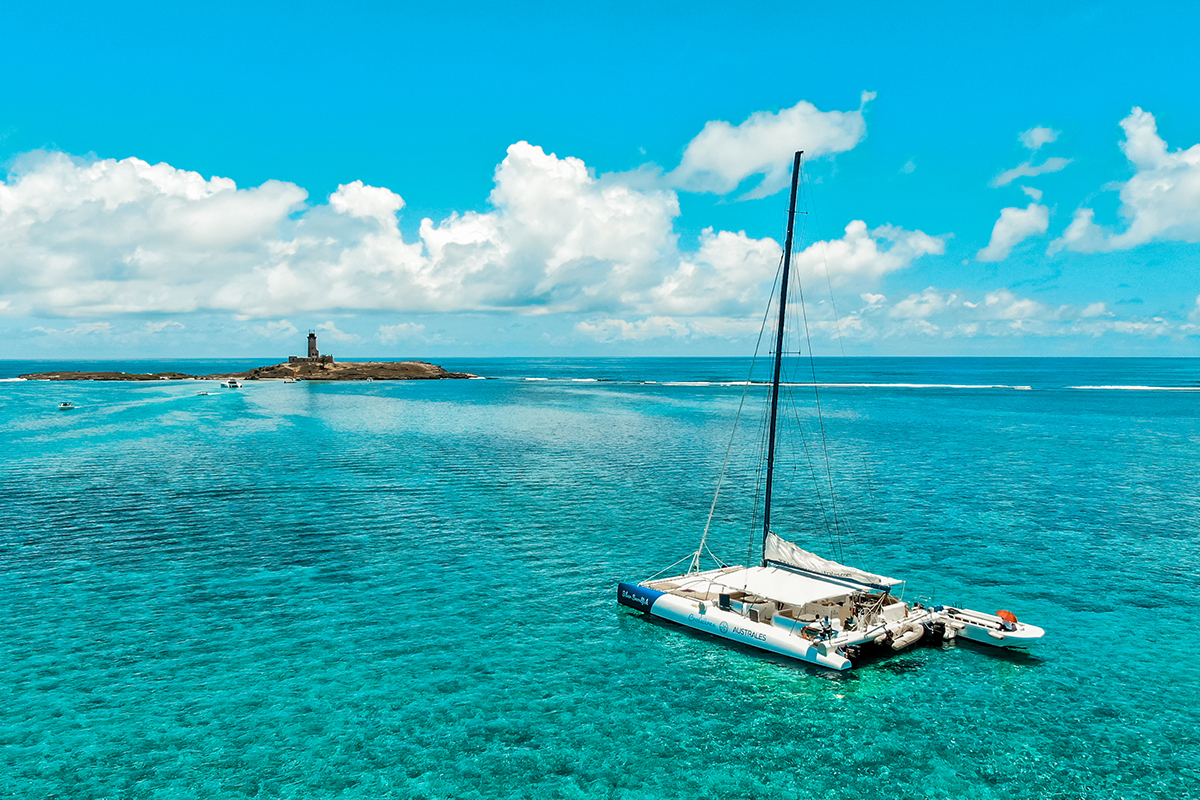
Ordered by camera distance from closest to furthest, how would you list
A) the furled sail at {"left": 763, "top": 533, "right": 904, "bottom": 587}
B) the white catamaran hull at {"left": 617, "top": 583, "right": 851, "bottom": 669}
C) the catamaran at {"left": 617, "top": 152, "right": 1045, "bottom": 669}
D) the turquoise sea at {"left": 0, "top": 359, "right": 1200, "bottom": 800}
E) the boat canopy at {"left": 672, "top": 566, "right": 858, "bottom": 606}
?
the turquoise sea at {"left": 0, "top": 359, "right": 1200, "bottom": 800} < the white catamaran hull at {"left": 617, "top": 583, "right": 851, "bottom": 669} < the catamaran at {"left": 617, "top": 152, "right": 1045, "bottom": 669} < the boat canopy at {"left": 672, "top": 566, "right": 858, "bottom": 606} < the furled sail at {"left": 763, "top": 533, "right": 904, "bottom": 587}

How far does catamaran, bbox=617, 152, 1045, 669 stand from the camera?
32.6 m

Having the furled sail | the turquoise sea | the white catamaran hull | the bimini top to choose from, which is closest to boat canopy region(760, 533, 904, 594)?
the furled sail

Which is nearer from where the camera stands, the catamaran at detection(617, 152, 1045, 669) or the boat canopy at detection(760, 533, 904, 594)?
the catamaran at detection(617, 152, 1045, 669)

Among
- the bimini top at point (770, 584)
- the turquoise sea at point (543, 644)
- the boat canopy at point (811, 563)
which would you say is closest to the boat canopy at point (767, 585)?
the bimini top at point (770, 584)

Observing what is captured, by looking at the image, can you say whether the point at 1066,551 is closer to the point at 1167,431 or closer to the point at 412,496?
the point at 412,496

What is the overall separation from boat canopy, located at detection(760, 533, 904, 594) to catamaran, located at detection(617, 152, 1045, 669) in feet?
0.18

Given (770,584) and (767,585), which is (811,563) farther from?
(767,585)

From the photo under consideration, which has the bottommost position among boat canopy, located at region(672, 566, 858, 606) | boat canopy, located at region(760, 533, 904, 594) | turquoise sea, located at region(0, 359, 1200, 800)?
turquoise sea, located at region(0, 359, 1200, 800)

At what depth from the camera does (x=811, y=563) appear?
38.8m

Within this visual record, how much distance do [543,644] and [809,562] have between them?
52.2ft

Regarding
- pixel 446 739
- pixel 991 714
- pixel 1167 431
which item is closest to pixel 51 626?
pixel 446 739

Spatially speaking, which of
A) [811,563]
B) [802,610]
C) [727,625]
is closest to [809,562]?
[811,563]

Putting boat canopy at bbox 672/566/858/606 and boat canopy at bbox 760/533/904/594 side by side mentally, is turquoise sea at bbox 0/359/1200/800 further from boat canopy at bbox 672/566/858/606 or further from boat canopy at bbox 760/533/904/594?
boat canopy at bbox 760/533/904/594

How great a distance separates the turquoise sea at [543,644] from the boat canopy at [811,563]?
14.1 feet
